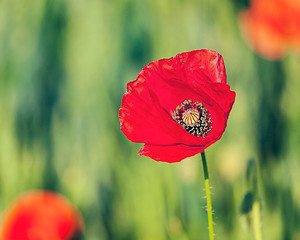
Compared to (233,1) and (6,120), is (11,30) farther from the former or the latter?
(233,1)

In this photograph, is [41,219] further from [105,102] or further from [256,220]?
[256,220]

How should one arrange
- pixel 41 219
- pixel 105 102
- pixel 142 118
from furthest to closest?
pixel 105 102, pixel 41 219, pixel 142 118

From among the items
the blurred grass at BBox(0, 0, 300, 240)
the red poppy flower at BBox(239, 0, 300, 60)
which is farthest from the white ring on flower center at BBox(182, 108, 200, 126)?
the red poppy flower at BBox(239, 0, 300, 60)

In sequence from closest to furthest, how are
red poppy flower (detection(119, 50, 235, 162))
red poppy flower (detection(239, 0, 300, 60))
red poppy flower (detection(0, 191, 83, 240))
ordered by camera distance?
red poppy flower (detection(119, 50, 235, 162))
red poppy flower (detection(0, 191, 83, 240))
red poppy flower (detection(239, 0, 300, 60))

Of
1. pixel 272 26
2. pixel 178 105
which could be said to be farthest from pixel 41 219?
pixel 272 26

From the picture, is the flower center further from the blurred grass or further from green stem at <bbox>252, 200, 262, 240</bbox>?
the blurred grass

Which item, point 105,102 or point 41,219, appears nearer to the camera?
point 41,219
